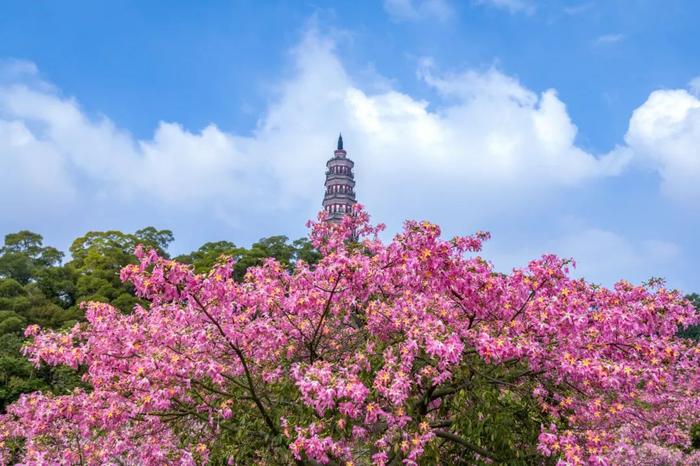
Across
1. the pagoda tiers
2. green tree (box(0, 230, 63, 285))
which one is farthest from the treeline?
the pagoda tiers

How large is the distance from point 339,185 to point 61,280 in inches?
1525

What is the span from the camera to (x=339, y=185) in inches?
3027

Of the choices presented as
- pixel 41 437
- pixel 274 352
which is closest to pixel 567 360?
pixel 274 352

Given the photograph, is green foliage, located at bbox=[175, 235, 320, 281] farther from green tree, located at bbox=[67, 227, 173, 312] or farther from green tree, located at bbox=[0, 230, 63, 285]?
green tree, located at bbox=[0, 230, 63, 285]

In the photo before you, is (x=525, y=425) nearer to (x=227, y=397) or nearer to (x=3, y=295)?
(x=227, y=397)

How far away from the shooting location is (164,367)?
324 inches

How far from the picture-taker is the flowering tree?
25.2 feet

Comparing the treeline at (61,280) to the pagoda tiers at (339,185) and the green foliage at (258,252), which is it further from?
the pagoda tiers at (339,185)

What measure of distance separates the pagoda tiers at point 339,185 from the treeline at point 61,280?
15456 millimetres

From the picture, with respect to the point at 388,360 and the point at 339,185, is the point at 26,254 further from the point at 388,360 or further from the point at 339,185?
the point at 388,360

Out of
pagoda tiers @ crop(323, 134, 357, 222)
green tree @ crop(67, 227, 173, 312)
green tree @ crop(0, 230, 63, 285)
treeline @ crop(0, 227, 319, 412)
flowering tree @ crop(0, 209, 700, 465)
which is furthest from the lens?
pagoda tiers @ crop(323, 134, 357, 222)

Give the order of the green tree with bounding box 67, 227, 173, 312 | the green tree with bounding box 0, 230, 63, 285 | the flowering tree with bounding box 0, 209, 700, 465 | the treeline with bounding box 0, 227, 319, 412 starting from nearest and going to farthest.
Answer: the flowering tree with bounding box 0, 209, 700, 465 < the treeline with bounding box 0, 227, 319, 412 < the green tree with bounding box 67, 227, 173, 312 < the green tree with bounding box 0, 230, 63, 285

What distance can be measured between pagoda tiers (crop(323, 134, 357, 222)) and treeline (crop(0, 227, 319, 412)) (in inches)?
608

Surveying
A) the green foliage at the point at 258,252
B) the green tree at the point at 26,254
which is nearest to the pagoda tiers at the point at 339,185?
the green foliage at the point at 258,252
